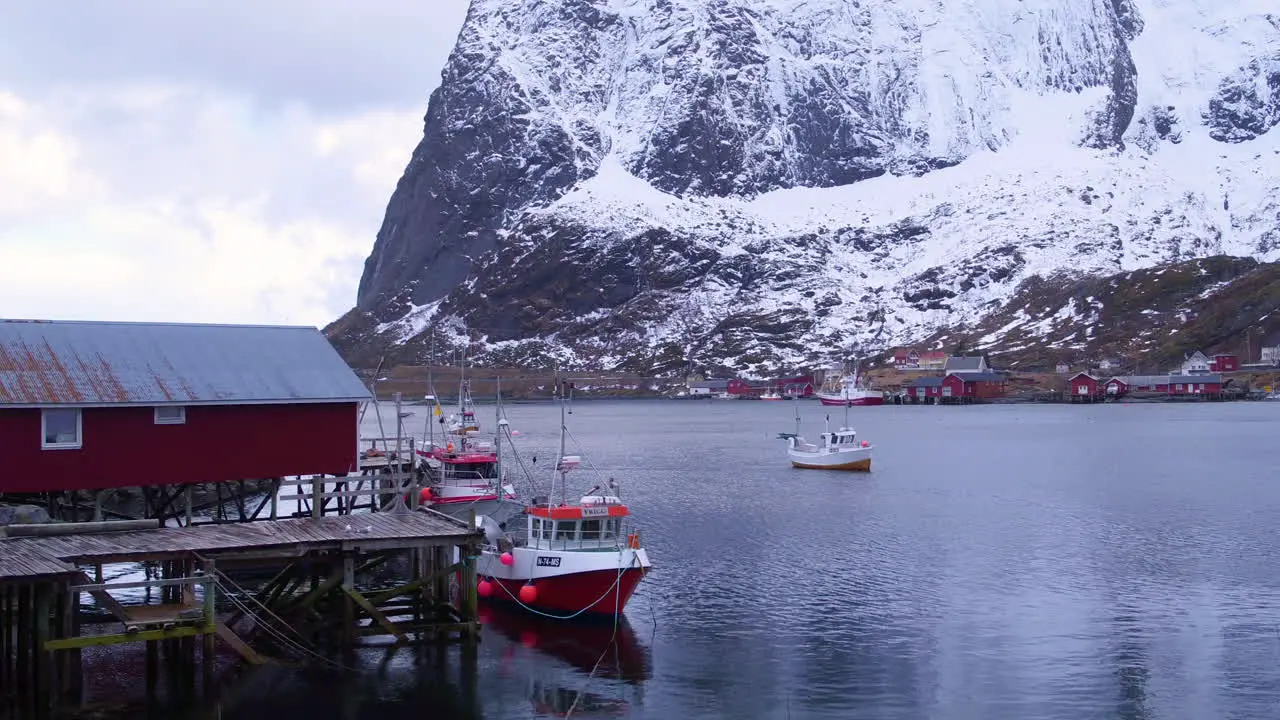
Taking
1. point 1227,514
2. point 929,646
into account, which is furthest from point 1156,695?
point 1227,514

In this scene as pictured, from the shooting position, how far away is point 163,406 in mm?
35156

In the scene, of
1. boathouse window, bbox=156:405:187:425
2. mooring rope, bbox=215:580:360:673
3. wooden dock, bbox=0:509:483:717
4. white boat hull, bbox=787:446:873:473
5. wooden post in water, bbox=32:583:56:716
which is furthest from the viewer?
white boat hull, bbox=787:446:873:473

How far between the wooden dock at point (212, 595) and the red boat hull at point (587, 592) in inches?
114

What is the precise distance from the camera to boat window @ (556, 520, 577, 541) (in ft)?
131

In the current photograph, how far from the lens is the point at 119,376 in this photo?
117ft

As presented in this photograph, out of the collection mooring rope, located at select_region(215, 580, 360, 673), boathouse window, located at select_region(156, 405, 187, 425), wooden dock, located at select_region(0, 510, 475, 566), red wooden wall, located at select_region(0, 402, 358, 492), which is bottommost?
mooring rope, located at select_region(215, 580, 360, 673)

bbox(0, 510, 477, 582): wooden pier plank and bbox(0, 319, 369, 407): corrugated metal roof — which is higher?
bbox(0, 319, 369, 407): corrugated metal roof

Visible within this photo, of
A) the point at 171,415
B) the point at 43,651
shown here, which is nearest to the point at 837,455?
the point at 171,415

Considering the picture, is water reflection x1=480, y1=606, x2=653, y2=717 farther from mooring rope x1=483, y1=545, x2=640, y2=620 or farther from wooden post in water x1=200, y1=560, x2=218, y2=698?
wooden post in water x1=200, y1=560, x2=218, y2=698

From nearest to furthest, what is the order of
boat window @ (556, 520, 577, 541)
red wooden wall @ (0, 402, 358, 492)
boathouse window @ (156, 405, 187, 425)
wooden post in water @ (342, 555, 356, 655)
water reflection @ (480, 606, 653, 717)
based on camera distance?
water reflection @ (480, 606, 653, 717) → red wooden wall @ (0, 402, 358, 492) → wooden post in water @ (342, 555, 356, 655) → boathouse window @ (156, 405, 187, 425) → boat window @ (556, 520, 577, 541)

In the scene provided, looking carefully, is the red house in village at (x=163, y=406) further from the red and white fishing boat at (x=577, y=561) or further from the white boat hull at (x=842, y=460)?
the white boat hull at (x=842, y=460)

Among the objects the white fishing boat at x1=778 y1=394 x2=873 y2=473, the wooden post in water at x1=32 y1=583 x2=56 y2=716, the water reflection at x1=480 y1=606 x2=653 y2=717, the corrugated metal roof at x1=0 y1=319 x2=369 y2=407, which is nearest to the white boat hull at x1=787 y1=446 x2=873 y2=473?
the white fishing boat at x1=778 y1=394 x2=873 y2=473

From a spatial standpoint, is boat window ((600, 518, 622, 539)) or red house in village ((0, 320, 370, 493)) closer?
red house in village ((0, 320, 370, 493))

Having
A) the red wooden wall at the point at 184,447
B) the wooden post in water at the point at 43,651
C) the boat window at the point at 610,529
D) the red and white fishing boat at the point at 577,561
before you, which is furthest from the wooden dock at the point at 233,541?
the boat window at the point at 610,529
